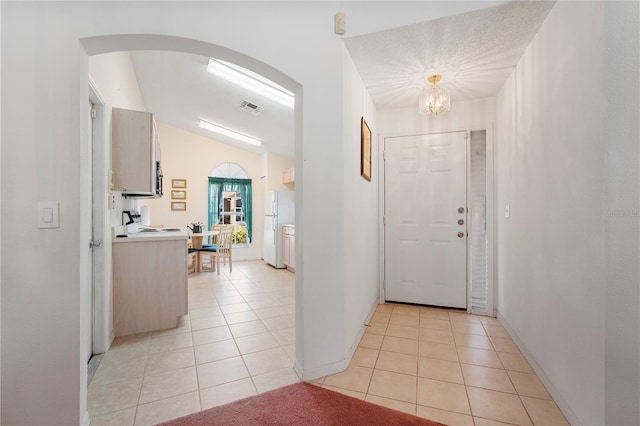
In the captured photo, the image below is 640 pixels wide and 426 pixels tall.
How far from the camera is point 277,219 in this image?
5.77m

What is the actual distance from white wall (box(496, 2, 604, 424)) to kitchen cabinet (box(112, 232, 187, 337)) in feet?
9.84

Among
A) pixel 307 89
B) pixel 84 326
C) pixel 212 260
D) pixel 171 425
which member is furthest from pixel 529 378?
pixel 212 260

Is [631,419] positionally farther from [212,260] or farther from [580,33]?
[212,260]

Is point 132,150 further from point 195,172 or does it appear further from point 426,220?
point 195,172

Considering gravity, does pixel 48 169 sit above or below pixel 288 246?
above

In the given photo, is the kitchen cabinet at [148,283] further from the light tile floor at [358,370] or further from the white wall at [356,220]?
the white wall at [356,220]

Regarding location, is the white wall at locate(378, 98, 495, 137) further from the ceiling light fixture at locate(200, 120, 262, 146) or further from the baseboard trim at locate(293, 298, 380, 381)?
the ceiling light fixture at locate(200, 120, 262, 146)

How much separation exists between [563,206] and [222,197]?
623cm

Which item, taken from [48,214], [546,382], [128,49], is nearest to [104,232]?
[48,214]

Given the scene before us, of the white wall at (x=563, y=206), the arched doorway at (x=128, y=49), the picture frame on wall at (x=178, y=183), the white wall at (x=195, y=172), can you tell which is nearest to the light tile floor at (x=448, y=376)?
the white wall at (x=563, y=206)

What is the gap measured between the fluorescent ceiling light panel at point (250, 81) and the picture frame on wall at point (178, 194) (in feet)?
11.4

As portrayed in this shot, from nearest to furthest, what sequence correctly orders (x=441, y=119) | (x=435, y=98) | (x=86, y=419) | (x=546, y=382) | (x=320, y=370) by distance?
(x=86, y=419), (x=546, y=382), (x=320, y=370), (x=435, y=98), (x=441, y=119)

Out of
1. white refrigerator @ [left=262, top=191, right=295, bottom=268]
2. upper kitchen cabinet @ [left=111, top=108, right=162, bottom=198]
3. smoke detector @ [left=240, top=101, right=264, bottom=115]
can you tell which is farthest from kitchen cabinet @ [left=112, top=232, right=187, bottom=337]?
white refrigerator @ [left=262, top=191, right=295, bottom=268]

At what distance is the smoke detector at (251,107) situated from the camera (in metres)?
4.21
